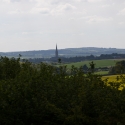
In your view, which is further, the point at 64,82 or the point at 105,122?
the point at 64,82

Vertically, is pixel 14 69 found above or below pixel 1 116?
above

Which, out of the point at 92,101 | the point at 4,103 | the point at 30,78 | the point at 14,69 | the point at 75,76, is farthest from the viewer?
the point at 14,69

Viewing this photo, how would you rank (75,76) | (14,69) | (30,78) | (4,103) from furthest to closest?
(14,69) < (75,76) < (30,78) < (4,103)

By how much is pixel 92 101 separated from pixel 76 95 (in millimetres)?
962

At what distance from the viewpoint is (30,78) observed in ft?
48.6

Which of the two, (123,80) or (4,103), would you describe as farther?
(123,80)

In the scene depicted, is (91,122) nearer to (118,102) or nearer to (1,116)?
(118,102)

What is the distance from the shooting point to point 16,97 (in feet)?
43.8

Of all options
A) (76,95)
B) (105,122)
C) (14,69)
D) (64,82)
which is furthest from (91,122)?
(14,69)

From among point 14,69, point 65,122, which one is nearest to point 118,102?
point 65,122

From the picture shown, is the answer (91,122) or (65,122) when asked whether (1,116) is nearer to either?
(65,122)

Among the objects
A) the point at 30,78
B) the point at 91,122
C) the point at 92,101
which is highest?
the point at 30,78

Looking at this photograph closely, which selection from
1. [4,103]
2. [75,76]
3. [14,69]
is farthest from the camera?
[14,69]

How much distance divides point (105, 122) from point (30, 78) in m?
4.37
